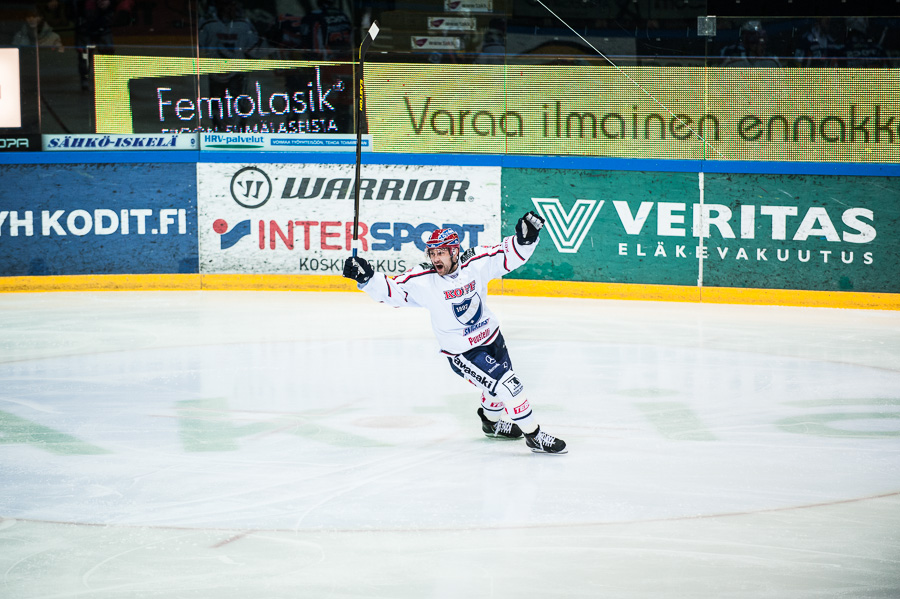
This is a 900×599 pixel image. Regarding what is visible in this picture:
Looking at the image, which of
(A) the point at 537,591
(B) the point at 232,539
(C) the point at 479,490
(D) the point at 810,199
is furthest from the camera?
(D) the point at 810,199

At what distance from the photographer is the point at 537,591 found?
417 cm

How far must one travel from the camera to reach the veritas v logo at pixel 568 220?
A: 1225 centimetres

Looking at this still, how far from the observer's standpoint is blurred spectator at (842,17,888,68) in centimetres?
1127

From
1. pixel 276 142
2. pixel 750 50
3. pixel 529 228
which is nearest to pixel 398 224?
pixel 276 142

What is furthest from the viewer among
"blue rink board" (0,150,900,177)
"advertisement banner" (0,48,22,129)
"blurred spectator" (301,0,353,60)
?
"blurred spectator" (301,0,353,60)

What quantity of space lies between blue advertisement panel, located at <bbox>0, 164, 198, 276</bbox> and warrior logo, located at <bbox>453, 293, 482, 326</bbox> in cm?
728

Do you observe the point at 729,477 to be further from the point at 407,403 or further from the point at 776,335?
the point at 776,335

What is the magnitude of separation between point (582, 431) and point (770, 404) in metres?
1.52

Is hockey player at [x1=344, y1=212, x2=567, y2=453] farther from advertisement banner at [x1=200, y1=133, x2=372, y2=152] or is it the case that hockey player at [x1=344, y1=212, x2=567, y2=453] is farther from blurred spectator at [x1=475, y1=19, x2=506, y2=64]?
advertisement banner at [x1=200, y1=133, x2=372, y2=152]

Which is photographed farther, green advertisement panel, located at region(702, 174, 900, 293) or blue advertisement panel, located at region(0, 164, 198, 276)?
blue advertisement panel, located at region(0, 164, 198, 276)

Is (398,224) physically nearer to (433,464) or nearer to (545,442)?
(545,442)

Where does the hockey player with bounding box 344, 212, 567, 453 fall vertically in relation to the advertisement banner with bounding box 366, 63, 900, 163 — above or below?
below

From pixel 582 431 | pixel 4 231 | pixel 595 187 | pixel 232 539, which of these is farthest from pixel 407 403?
pixel 4 231

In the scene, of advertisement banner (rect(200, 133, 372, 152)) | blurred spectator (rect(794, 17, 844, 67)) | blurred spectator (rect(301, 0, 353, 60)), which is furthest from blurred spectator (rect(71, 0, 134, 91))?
blurred spectator (rect(794, 17, 844, 67))
